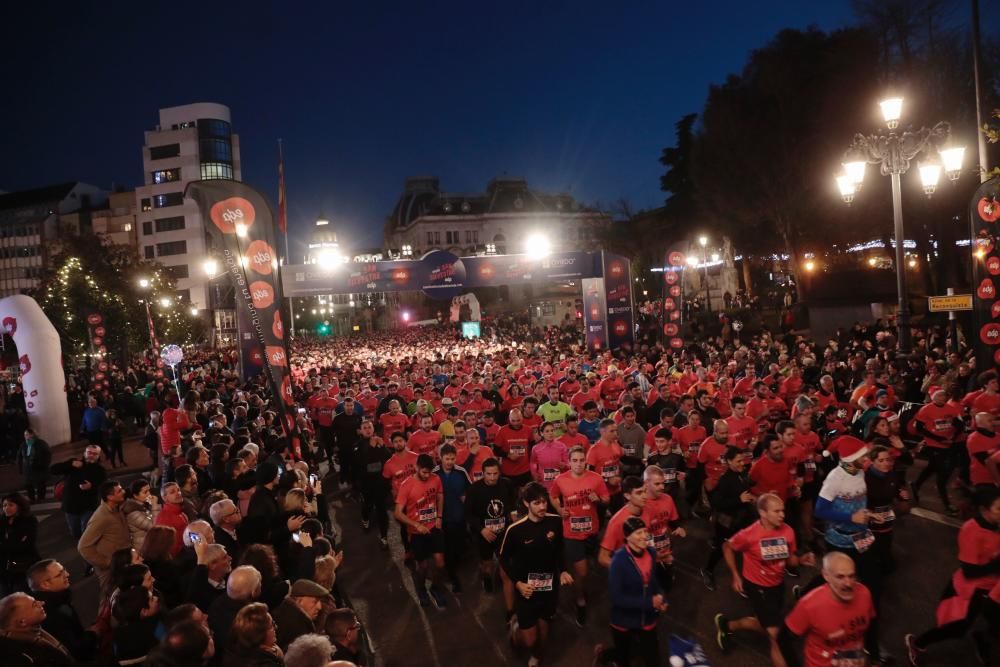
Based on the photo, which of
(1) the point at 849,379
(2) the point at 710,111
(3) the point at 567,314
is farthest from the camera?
(3) the point at 567,314

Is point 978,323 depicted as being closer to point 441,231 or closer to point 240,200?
point 240,200

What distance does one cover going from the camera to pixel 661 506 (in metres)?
5.97

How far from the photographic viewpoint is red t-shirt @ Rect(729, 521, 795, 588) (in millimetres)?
5160

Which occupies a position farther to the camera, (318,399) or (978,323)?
(318,399)

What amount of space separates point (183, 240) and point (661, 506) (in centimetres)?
7095

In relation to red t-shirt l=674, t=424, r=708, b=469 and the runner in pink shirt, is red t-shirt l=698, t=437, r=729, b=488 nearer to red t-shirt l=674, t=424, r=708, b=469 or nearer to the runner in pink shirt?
red t-shirt l=674, t=424, r=708, b=469

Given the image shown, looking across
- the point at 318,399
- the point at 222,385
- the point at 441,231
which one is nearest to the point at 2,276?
the point at 441,231

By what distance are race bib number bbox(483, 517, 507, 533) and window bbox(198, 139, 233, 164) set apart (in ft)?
238

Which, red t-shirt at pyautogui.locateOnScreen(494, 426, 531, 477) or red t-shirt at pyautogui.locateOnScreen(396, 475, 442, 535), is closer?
red t-shirt at pyautogui.locateOnScreen(396, 475, 442, 535)

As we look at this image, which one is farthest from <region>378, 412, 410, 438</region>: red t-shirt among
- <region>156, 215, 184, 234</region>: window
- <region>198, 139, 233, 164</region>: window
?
<region>198, 139, 233, 164</region>: window

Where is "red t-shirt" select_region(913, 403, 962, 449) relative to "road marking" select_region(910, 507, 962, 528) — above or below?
above

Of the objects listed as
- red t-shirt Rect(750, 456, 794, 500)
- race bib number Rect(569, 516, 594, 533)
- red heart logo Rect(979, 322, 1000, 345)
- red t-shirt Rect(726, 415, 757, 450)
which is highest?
red heart logo Rect(979, 322, 1000, 345)

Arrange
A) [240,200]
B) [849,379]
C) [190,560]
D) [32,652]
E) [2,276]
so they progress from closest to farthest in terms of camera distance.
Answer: [32,652]
[190,560]
[240,200]
[849,379]
[2,276]

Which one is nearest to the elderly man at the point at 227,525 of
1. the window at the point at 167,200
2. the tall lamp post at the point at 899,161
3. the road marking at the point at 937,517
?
the road marking at the point at 937,517
